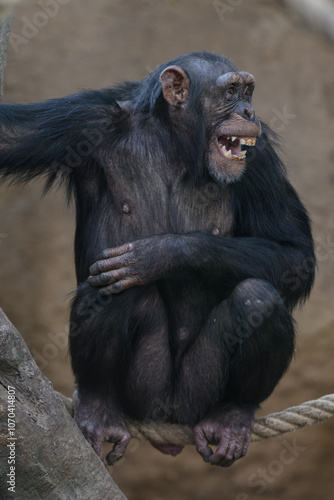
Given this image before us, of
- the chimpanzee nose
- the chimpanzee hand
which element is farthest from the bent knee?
the chimpanzee nose

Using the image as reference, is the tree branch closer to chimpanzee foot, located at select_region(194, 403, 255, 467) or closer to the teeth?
chimpanzee foot, located at select_region(194, 403, 255, 467)

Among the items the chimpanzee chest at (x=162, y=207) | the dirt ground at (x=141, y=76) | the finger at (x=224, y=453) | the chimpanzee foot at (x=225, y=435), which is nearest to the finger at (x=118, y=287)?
the chimpanzee chest at (x=162, y=207)

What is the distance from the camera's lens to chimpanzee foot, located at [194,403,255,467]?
4246 millimetres

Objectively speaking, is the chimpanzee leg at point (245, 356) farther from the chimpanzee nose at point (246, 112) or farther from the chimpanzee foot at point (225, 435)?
the chimpanzee nose at point (246, 112)

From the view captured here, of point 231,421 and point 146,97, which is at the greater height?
point 146,97

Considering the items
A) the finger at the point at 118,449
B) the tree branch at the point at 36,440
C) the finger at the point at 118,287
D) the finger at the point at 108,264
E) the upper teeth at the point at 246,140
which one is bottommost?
the finger at the point at 118,449

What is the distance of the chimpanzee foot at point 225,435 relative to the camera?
425 centimetres

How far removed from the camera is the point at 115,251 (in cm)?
419

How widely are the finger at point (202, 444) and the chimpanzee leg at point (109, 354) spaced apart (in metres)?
0.33

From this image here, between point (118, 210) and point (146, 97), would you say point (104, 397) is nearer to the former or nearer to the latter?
point (118, 210)

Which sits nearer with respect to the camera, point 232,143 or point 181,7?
point 232,143

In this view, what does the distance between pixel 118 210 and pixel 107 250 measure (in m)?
0.38

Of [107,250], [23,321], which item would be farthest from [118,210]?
[23,321]

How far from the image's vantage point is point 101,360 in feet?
13.6
